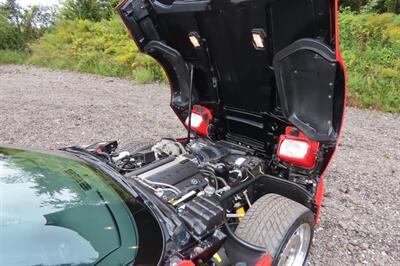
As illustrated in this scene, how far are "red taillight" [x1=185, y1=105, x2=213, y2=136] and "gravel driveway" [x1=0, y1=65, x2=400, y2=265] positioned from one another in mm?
1429

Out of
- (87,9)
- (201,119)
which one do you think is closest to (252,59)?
(201,119)

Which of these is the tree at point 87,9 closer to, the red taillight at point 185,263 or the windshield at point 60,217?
the windshield at point 60,217

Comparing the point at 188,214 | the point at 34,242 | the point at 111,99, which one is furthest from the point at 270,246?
the point at 111,99

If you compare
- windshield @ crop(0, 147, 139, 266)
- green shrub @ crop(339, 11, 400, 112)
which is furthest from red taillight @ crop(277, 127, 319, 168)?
green shrub @ crop(339, 11, 400, 112)

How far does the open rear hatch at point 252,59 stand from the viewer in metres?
2.21

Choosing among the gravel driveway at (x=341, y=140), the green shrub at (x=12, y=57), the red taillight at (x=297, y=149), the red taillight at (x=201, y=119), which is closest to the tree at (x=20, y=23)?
the green shrub at (x=12, y=57)

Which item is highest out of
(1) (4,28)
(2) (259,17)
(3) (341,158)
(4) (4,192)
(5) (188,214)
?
(1) (4,28)

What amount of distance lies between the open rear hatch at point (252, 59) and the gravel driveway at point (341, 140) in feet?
3.34

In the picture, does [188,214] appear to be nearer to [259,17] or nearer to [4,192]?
[4,192]

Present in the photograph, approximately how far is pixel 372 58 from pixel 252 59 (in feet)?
20.1

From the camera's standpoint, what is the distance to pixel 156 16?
2852mm

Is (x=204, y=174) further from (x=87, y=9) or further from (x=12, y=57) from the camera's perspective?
(x=12, y=57)

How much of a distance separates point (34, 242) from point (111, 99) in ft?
21.0

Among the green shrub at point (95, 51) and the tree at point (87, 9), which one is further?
the tree at point (87, 9)
